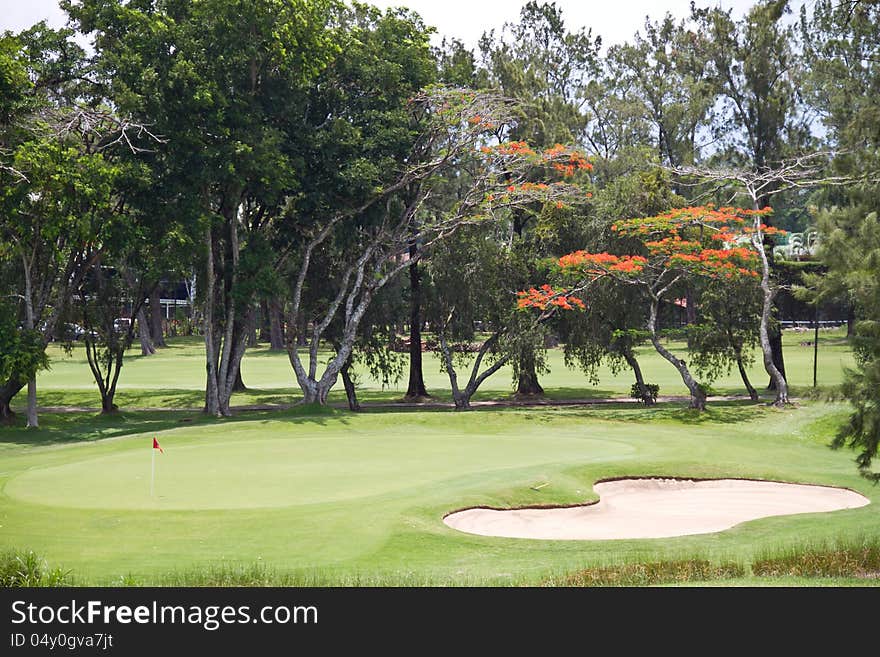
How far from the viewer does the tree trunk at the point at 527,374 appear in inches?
1361

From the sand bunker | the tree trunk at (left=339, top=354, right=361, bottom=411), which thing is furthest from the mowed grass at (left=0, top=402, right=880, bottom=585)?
the tree trunk at (left=339, top=354, right=361, bottom=411)

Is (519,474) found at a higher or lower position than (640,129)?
lower

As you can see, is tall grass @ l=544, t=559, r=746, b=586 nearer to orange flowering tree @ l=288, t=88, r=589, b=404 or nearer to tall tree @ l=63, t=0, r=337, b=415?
tall tree @ l=63, t=0, r=337, b=415

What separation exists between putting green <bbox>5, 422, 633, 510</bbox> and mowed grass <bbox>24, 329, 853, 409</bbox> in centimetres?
1517

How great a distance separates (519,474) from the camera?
1731 cm

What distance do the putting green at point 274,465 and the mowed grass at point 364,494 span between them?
53 mm

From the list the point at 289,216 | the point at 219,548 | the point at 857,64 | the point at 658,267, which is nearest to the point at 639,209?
the point at 658,267

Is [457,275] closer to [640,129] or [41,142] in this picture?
[41,142]

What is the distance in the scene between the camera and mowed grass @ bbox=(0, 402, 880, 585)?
1173 cm

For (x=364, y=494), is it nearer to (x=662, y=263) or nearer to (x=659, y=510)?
(x=659, y=510)

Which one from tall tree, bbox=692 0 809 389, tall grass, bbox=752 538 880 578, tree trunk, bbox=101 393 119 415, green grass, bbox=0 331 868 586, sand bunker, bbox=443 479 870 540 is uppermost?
tall tree, bbox=692 0 809 389

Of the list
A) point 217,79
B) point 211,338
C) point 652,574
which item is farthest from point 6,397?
point 652,574

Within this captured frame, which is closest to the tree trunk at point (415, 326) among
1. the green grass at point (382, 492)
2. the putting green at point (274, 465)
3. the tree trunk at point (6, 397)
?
the green grass at point (382, 492)

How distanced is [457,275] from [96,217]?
43.2 feet
